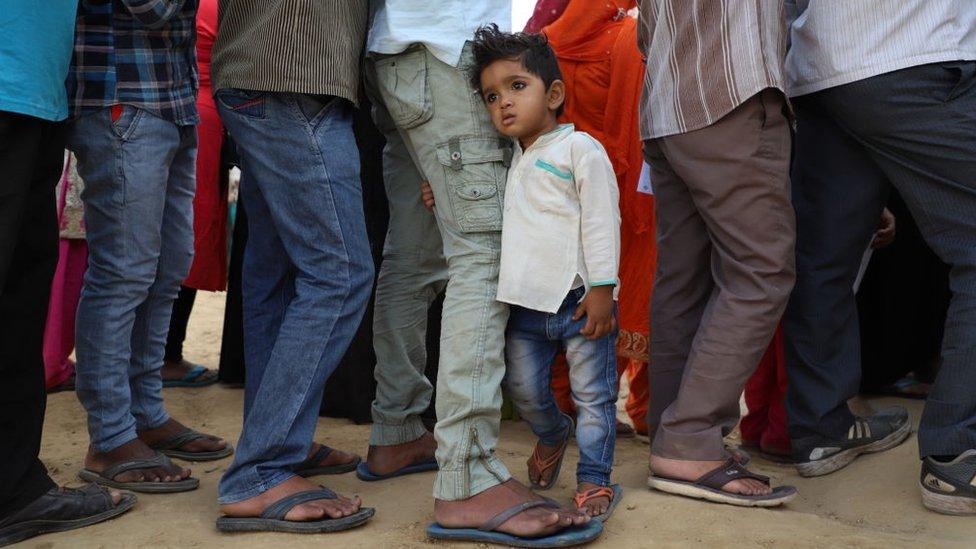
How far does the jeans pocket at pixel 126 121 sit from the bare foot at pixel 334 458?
105cm

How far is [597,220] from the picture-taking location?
8.26 feet

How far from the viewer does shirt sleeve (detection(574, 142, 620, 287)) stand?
8.25 feet

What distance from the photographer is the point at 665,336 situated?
299cm

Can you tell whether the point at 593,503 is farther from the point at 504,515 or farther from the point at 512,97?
the point at 512,97

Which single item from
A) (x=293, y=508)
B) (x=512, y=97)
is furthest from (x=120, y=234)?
(x=512, y=97)

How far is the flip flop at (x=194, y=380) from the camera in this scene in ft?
15.0

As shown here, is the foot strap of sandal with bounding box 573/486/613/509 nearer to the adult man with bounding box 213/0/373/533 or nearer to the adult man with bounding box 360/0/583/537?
the adult man with bounding box 360/0/583/537

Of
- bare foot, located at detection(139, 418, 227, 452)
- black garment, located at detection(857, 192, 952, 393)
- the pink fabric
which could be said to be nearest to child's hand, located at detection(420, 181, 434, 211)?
bare foot, located at detection(139, 418, 227, 452)

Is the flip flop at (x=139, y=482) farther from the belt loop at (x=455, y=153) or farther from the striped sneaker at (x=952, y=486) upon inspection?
the striped sneaker at (x=952, y=486)

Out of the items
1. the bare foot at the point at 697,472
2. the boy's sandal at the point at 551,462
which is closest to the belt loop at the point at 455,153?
the boy's sandal at the point at 551,462

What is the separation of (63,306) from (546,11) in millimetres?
2359

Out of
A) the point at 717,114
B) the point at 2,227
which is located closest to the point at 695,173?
the point at 717,114

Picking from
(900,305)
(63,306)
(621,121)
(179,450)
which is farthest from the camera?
(63,306)

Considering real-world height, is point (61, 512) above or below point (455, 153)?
below
